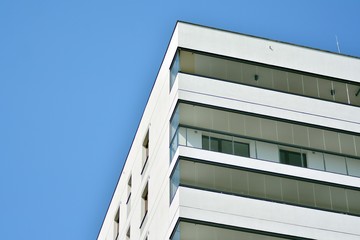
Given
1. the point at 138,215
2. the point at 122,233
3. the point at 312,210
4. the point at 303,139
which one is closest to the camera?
the point at 312,210

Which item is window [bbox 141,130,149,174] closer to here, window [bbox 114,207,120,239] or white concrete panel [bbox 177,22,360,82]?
white concrete panel [bbox 177,22,360,82]

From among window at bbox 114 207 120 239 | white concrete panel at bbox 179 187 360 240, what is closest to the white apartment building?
white concrete panel at bbox 179 187 360 240

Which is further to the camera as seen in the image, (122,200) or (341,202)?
Result: (122,200)

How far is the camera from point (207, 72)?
4291 centimetres

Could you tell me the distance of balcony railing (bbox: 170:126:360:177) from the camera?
40781mm

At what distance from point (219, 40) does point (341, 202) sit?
876 centimetres

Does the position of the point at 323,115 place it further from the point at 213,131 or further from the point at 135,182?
the point at 135,182

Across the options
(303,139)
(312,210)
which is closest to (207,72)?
(303,139)

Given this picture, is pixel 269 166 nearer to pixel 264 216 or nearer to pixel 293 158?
pixel 293 158

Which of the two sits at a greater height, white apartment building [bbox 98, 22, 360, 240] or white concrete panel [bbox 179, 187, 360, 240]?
white apartment building [bbox 98, 22, 360, 240]

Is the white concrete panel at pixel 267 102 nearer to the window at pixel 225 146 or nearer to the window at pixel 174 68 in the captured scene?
the window at pixel 174 68

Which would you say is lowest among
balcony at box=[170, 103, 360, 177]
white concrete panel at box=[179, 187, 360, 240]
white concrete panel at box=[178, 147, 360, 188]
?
white concrete panel at box=[179, 187, 360, 240]

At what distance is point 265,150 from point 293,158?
123cm

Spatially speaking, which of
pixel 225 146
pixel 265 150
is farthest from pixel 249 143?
pixel 225 146
